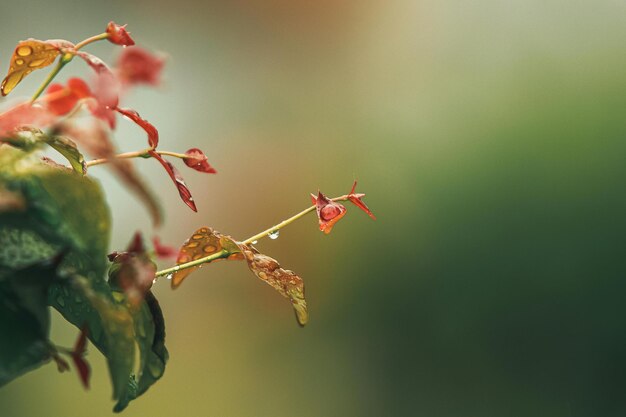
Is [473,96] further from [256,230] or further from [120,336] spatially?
[120,336]

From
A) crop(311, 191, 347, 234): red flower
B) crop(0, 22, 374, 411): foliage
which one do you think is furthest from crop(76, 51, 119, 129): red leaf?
crop(311, 191, 347, 234): red flower

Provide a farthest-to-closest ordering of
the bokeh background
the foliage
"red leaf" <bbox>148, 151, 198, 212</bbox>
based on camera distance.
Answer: the bokeh background, "red leaf" <bbox>148, 151, 198, 212</bbox>, the foliage

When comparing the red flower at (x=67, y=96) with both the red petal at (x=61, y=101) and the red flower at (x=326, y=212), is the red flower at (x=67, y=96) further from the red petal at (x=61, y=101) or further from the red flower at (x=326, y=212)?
the red flower at (x=326, y=212)

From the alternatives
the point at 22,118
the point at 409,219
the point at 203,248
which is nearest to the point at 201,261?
the point at 203,248

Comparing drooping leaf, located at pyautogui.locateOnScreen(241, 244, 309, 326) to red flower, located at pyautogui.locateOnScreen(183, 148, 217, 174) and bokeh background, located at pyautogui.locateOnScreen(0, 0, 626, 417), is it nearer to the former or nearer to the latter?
red flower, located at pyautogui.locateOnScreen(183, 148, 217, 174)

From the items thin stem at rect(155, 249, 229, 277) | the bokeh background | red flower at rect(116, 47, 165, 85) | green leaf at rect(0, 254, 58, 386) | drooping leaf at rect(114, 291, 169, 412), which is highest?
red flower at rect(116, 47, 165, 85)

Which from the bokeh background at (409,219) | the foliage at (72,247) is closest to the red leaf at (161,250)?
the foliage at (72,247)
